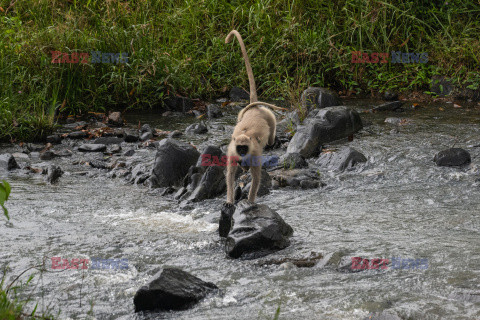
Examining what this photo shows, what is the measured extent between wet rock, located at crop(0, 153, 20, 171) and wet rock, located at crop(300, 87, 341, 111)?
4283 millimetres

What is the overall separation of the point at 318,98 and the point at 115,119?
3284 millimetres

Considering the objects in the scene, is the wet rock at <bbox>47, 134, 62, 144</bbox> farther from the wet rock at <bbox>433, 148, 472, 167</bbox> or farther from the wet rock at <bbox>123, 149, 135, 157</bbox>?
the wet rock at <bbox>433, 148, 472, 167</bbox>

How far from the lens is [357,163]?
22.5 ft

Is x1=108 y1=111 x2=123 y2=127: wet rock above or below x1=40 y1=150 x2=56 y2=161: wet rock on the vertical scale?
above

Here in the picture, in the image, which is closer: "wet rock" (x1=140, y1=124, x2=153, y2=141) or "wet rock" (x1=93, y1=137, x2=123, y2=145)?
"wet rock" (x1=93, y1=137, x2=123, y2=145)

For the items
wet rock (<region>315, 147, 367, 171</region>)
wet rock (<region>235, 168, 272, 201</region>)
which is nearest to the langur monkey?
wet rock (<region>235, 168, 272, 201</region>)

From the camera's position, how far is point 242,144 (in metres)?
4.79

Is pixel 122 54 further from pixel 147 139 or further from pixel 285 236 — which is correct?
pixel 285 236

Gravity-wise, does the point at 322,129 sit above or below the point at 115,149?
above

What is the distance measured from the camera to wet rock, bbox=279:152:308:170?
6867mm

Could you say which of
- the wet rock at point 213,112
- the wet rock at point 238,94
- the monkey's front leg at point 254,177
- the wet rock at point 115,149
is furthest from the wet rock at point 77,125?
the monkey's front leg at point 254,177

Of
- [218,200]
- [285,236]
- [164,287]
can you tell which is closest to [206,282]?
[164,287]

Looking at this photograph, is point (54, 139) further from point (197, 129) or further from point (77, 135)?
point (197, 129)

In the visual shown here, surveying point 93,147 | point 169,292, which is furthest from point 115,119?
point 169,292
